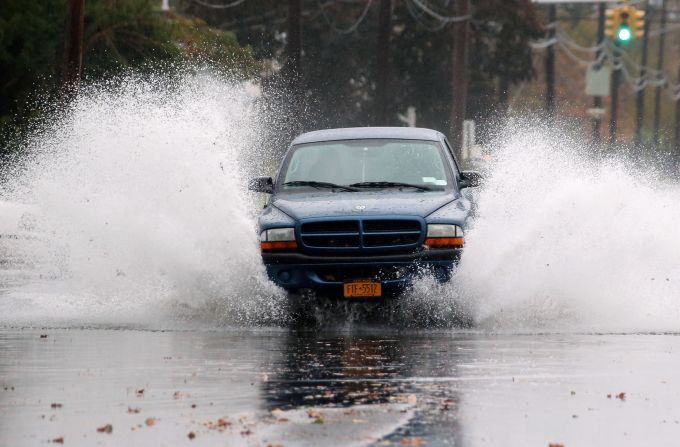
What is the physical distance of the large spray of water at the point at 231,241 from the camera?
15.7m

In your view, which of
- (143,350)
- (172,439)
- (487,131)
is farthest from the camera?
(487,131)

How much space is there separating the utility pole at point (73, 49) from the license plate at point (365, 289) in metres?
17.8

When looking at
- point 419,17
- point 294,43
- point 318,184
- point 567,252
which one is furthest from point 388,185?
point 419,17

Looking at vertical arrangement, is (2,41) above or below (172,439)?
above

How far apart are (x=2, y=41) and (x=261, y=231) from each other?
22.4m

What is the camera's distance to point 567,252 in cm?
1655

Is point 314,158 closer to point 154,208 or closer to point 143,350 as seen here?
point 154,208

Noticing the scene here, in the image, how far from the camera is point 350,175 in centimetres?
1642

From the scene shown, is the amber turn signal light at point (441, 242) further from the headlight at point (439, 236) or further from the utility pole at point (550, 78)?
the utility pole at point (550, 78)

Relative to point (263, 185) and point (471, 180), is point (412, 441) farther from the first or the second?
point (263, 185)

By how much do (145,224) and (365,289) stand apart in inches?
138

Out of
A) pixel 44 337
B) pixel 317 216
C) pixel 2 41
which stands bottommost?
pixel 44 337

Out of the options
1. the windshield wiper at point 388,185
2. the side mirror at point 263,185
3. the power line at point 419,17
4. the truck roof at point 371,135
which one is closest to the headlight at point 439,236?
the windshield wiper at point 388,185

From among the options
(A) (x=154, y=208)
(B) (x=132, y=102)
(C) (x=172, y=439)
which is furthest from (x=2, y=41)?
(C) (x=172, y=439)
